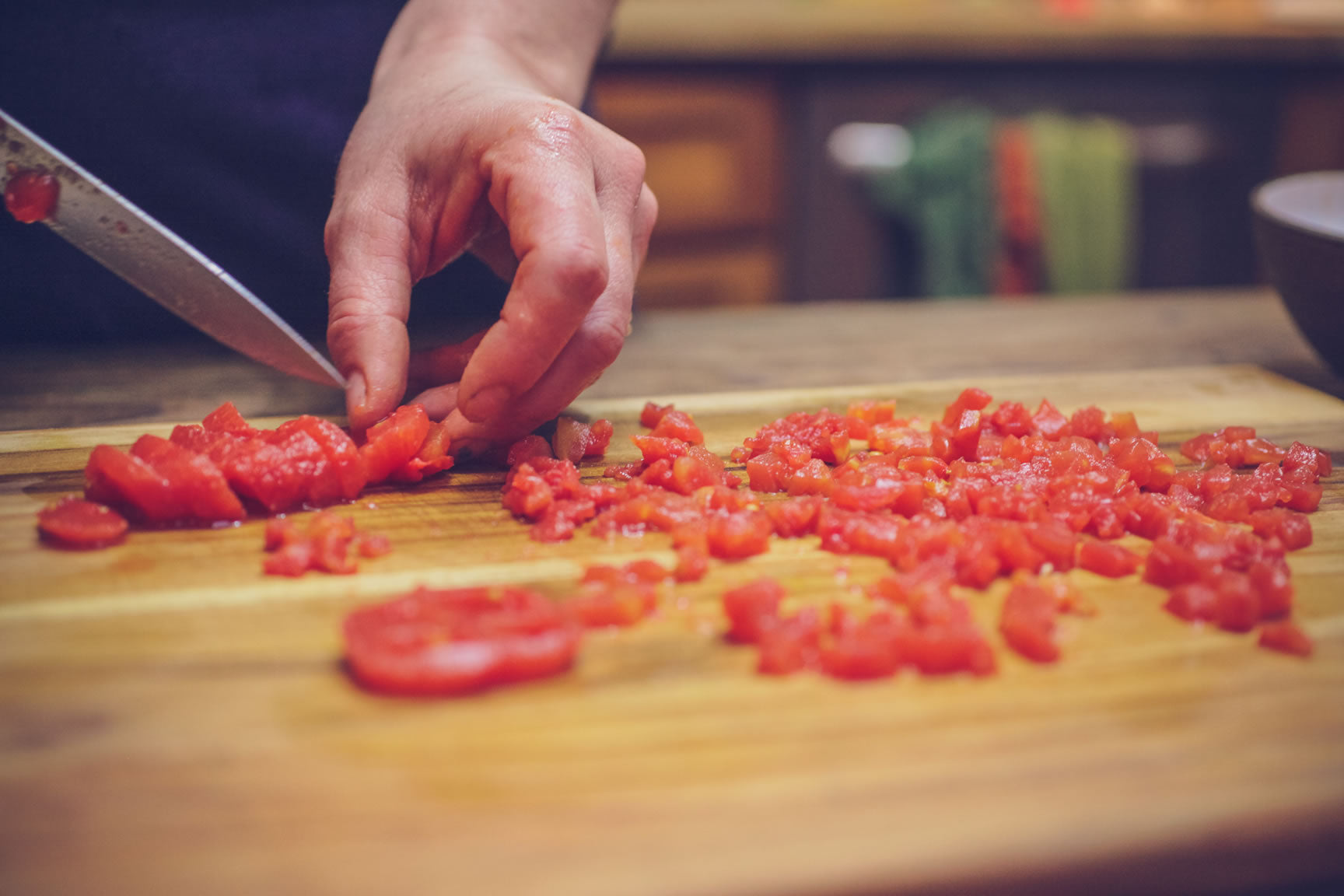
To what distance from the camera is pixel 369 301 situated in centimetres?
139

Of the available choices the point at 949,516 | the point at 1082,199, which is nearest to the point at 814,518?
the point at 949,516

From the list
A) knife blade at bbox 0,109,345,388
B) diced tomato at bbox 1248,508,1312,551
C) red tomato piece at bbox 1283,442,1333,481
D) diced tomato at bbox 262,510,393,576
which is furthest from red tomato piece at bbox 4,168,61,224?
red tomato piece at bbox 1283,442,1333,481

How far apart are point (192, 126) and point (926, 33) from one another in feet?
9.40

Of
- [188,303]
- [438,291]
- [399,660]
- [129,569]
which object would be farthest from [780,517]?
[438,291]

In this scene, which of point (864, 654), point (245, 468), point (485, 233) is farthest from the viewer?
point (485, 233)

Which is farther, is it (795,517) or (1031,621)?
(795,517)

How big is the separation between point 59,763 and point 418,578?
15.7 inches

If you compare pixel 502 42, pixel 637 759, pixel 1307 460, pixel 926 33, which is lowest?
pixel 637 759

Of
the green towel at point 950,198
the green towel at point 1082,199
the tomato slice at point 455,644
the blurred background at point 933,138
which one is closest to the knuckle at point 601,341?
the tomato slice at point 455,644

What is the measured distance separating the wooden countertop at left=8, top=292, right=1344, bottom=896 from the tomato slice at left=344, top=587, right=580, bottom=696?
0.02m

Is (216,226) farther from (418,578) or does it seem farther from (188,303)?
(418,578)

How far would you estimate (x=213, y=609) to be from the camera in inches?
41.3

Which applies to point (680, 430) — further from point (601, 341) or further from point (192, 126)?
point (192, 126)

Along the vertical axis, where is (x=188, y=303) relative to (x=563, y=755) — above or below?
above
